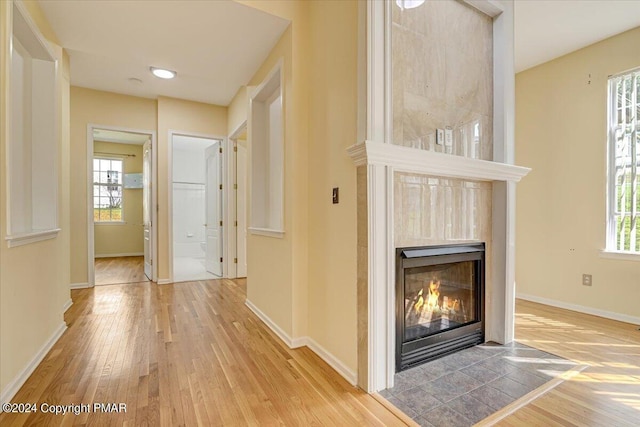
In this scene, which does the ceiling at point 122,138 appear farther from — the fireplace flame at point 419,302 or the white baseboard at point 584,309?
the white baseboard at point 584,309

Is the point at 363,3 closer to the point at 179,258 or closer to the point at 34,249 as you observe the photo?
the point at 34,249

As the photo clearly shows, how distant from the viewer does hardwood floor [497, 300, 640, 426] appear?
1.54m

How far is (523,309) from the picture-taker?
339 cm

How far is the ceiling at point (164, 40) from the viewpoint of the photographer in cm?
247

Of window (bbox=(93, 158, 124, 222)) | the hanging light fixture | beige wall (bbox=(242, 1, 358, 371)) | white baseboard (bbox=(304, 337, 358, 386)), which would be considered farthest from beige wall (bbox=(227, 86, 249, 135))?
window (bbox=(93, 158, 124, 222))

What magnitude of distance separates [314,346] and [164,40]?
313cm

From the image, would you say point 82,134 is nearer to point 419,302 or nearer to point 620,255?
point 419,302

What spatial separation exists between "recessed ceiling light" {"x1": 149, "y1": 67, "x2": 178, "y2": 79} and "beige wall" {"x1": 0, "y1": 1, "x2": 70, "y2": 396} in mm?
883

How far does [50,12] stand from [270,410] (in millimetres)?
3488

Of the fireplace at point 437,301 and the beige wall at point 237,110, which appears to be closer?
the fireplace at point 437,301

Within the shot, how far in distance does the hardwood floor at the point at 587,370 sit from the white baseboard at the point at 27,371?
2617 millimetres

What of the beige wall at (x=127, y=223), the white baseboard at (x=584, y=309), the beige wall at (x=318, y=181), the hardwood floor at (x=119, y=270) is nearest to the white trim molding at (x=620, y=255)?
the white baseboard at (x=584, y=309)

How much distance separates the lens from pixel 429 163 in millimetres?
1908

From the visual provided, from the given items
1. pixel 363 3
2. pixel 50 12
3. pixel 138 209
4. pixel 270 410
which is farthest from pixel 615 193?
pixel 138 209
